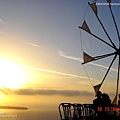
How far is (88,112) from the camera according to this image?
22.0 m

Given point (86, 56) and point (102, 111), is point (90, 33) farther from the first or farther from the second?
point (102, 111)

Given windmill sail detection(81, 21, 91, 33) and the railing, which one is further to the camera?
windmill sail detection(81, 21, 91, 33)

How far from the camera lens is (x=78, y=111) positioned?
72.2ft

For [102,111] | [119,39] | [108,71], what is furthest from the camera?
[108,71]

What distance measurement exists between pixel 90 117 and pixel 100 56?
11436mm

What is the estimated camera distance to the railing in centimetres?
2175

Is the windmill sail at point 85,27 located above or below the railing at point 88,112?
above

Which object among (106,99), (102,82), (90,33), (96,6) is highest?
(96,6)

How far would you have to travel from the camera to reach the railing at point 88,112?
71.4 feet

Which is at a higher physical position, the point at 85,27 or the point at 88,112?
the point at 85,27

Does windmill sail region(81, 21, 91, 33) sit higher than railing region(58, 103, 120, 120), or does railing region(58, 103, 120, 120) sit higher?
windmill sail region(81, 21, 91, 33)

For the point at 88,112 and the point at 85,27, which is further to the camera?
the point at 85,27

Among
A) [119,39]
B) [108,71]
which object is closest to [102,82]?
[108,71]

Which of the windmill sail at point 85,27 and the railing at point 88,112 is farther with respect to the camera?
the windmill sail at point 85,27
